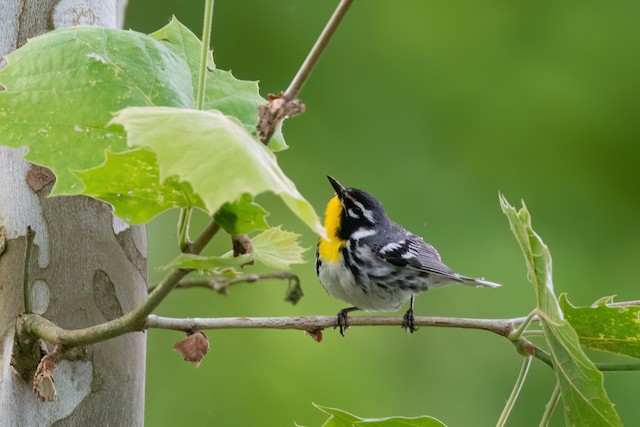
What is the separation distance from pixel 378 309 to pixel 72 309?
5.27 feet

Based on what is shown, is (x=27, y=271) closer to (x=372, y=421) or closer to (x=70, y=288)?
(x=70, y=288)

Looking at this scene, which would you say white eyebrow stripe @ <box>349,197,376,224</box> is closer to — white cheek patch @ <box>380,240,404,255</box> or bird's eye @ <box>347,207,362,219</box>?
bird's eye @ <box>347,207,362,219</box>

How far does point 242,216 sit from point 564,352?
1.57 feet

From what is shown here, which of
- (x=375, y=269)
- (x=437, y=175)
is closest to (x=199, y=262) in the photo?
(x=375, y=269)

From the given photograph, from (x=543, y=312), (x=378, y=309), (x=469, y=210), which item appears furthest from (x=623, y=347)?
(x=469, y=210)

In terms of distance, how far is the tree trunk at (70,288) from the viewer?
4.25 feet

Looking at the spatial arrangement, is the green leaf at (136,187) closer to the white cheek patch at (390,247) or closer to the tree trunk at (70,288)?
the tree trunk at (70,288)

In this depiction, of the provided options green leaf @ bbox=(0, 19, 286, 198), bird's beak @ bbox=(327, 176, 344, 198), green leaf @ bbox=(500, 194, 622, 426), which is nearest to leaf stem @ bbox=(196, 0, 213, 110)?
green leaf @ bbox=(0, 19, 286, 198)

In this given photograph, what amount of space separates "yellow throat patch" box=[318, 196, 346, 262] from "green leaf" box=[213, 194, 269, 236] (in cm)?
177

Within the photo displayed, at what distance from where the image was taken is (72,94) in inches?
46.1

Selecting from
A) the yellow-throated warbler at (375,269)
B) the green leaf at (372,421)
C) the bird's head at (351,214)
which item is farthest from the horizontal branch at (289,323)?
the bird's head at (351,214)

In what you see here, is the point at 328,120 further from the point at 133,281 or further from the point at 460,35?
the point at 133,281

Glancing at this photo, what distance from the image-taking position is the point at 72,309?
1.35 m

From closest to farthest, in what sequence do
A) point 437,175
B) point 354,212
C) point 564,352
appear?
point 564,352
point 354,212
point 437,175
